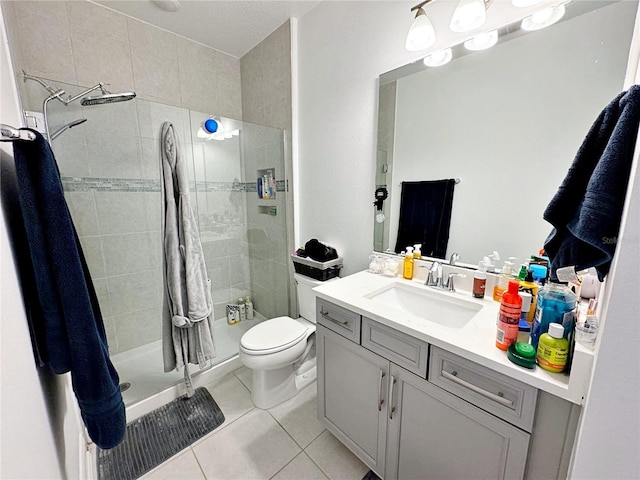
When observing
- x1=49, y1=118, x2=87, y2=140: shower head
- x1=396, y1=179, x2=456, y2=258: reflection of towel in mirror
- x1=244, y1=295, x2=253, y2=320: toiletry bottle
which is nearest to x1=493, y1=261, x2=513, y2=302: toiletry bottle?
x1=396, y1=179, x2=456, y2=258: reflection of towel in mirror

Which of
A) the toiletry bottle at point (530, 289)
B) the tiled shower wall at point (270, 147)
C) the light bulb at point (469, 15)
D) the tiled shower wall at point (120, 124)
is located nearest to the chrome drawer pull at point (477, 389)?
the toiletry bottle at point (530, 289)

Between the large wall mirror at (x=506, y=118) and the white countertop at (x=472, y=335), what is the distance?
1.20 feet

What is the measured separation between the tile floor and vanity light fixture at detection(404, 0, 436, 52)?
6.53 ft

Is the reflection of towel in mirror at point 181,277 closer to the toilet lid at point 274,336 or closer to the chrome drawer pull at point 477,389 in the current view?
the toilet lid at point 274,336

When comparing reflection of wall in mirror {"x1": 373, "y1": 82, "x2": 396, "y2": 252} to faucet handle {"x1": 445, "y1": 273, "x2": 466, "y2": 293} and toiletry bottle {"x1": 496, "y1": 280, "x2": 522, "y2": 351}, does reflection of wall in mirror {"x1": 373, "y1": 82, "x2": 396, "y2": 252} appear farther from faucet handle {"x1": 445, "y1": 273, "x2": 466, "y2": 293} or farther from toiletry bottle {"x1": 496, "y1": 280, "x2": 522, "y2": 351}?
toiletry bottle {"x1": 496, "y1": 280, "x2": 522, "y2": 351}

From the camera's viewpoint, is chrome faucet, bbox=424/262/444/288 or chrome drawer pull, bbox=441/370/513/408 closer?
chrome drawer pull, bbox=441/370/513/408

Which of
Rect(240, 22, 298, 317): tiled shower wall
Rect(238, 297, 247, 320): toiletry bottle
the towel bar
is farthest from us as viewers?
Rect(238, 297, 247, 320): toiletry bottle

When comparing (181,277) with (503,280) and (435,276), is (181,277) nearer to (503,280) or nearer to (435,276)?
(435,276)

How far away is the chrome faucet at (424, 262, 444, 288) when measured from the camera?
4.09ft

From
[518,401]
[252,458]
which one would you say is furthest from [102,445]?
[518,401]

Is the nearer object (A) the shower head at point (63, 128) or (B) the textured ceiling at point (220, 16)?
(A) the shower head at point (63, 128)

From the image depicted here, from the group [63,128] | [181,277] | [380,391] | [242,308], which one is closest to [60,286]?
[181,277]

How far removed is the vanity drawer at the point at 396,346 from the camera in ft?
2.91

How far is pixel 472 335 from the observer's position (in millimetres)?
833
